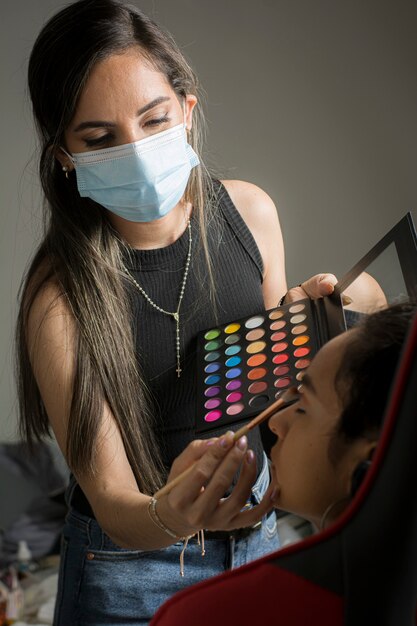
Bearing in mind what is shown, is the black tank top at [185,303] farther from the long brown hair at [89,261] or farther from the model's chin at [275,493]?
the model's chin at [275,493]

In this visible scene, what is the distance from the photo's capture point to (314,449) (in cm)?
66

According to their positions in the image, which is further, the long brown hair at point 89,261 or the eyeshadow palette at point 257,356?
the long brown hair at point 89,261

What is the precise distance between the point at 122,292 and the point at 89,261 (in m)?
0.06

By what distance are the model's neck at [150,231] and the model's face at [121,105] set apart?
0.39 ft

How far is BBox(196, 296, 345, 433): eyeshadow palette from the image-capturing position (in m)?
0.82

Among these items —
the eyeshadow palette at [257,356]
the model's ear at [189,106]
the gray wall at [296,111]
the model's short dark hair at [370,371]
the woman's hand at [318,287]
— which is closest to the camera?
the model's short dark hair at [370,371]

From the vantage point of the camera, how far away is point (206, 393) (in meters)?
0.86

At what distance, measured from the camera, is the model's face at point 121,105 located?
0.93 m

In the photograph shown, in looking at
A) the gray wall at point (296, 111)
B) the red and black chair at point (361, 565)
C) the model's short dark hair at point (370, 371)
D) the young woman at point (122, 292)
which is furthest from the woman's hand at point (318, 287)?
the gray wall at point (296, 111)

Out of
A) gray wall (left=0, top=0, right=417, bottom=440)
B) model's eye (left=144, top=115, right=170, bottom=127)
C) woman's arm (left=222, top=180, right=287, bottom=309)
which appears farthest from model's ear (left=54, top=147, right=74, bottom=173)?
gray wall (left=0, top=0, right=417, bottom=440)

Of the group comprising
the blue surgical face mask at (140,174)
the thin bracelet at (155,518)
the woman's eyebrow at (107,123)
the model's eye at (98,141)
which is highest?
the woman's eyebrow at (107,123)

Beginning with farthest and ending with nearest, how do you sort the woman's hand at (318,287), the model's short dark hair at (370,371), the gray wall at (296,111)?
the gray wall at (296,111), the woman's hand at (318,287), the model's short dark hair at (370,371)

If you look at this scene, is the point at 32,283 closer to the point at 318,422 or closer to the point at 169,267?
the point at 169,267

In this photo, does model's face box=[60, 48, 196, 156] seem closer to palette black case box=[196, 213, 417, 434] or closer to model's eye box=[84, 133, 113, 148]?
model's eye box=[84, 133, 113, 148]
